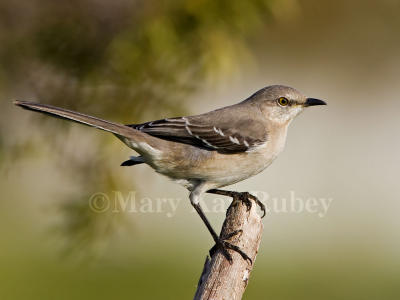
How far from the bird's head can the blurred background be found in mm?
592

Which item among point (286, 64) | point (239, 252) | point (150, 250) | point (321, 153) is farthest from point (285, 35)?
point (239, 252)

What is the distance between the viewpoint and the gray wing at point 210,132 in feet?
16.1

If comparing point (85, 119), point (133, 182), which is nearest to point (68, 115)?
point (85, 119)

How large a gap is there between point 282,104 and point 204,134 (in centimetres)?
81

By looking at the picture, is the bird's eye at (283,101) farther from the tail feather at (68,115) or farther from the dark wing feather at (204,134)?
the tail feather at (68,115)

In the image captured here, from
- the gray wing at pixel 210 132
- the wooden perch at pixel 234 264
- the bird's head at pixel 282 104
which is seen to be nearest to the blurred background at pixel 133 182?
the bird's head at pixel 282 104

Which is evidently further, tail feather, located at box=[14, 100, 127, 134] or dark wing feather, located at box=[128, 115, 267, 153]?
dark wing feather, located at box=[128, 115, 267, 153]

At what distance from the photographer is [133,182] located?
602cm

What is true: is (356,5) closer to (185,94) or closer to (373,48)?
(373,48)

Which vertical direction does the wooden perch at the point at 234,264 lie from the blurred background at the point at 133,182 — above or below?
below

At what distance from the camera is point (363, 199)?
8.45m

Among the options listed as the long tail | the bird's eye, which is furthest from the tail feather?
the bird's eye

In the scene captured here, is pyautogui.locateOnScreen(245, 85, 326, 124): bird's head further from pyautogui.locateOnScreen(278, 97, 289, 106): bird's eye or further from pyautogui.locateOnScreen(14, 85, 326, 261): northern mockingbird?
pyautogui.locateOnScreen(14, 85, 326, 261): northern mockingbird

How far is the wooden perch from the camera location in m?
3.90
